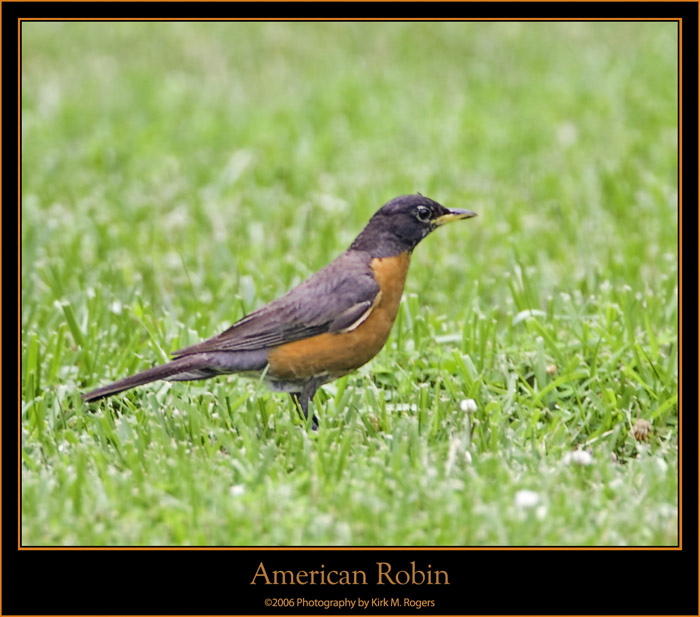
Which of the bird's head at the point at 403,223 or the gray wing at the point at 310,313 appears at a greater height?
the bird's head at the point at 403,223

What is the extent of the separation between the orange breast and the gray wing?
0.12 feet

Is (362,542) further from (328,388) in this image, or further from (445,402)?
(328,388)

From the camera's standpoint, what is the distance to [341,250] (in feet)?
24.5

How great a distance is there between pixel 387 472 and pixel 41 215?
15.8ft

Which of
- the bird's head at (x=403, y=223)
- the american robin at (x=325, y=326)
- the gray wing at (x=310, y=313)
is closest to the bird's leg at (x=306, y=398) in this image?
the american robin at (x=325, y=326)

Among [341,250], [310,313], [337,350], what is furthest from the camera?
[341,250]

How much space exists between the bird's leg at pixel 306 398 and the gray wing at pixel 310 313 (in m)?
0.22

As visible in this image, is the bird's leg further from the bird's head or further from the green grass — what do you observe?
the bird's head

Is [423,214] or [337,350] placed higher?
[423,214]

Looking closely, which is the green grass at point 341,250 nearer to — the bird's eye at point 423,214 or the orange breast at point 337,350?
the orange breast at point 337,350

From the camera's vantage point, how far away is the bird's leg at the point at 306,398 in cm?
459

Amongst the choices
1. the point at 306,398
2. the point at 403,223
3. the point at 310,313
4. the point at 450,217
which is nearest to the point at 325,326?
the point at 310,313

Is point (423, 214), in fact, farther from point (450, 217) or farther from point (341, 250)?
point (341, 250)

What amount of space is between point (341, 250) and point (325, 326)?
2.96 meters
